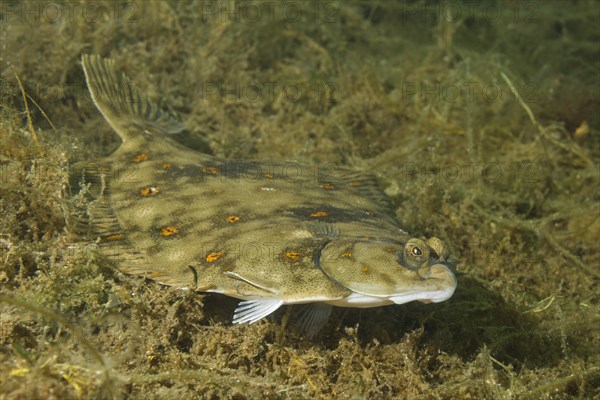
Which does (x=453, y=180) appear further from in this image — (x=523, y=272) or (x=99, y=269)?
(x=99, y=269)

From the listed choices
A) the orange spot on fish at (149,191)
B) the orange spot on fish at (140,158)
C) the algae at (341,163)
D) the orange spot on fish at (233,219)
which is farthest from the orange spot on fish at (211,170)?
the algae at (341,163)

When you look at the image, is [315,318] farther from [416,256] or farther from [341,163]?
[341,163]

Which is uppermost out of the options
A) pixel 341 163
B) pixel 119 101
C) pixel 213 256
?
pixel 119 101

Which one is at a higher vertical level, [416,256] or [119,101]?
[119,101]

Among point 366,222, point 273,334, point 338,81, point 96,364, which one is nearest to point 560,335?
point 366,222

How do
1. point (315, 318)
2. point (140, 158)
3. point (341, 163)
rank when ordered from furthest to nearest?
point (341, 163) → point (140, 158) → point (315, 318)

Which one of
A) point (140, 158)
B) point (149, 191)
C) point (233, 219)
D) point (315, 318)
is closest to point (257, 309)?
point (315, 318)

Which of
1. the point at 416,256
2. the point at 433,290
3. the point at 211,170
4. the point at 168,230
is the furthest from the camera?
the point at 211,170
